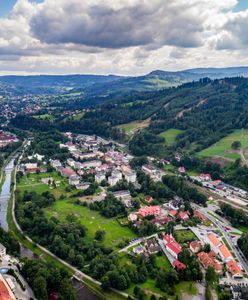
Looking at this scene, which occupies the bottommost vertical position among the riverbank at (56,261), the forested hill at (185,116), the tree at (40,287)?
the riverbank at (56,261)

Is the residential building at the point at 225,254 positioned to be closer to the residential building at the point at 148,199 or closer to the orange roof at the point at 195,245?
the orange roof at the point at 195,245

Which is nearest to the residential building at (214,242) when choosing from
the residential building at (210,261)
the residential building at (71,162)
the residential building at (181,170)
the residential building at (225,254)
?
the residential building at (225,254)

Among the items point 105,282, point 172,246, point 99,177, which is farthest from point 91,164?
point 105,282

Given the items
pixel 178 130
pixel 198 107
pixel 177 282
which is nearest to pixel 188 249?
pixel 177 282

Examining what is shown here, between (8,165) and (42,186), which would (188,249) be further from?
(8,165)

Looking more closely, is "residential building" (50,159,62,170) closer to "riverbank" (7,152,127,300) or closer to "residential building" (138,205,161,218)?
"riverbank" (7,152,127,300)
